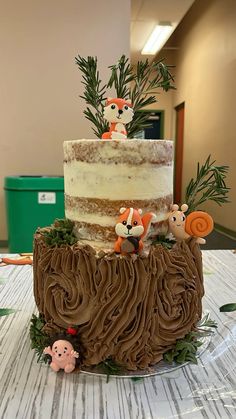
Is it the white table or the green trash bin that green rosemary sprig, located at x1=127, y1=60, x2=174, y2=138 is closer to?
the white table

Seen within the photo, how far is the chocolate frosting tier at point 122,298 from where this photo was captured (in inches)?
30.1

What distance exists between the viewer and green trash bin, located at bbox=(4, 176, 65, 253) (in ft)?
7.66

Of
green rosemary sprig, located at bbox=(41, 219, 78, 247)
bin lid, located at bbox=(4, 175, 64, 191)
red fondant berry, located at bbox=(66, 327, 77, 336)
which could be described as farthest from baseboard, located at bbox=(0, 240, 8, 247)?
red fondant berry, located at bbox=(66, 327, 77, 336)

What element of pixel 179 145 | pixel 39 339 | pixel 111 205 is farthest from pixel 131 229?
pixel 179 145

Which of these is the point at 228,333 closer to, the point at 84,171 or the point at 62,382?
the point at 62,382

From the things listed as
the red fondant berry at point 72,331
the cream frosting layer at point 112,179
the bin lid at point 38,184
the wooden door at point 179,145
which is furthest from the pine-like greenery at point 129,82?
the wooden door at point 179,145

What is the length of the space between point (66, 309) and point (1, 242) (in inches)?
87.3

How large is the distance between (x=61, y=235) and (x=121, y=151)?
0.24 metres

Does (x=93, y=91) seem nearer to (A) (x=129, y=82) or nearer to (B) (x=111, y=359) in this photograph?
(A) (x=129, y=82)

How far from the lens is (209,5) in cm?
462

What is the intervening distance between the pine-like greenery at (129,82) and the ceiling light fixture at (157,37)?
12.6 ft

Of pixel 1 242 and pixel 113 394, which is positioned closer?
pixel 113 394

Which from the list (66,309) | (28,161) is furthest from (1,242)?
(66,309)

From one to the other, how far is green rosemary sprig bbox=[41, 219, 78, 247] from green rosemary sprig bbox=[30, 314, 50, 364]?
0.22 m
